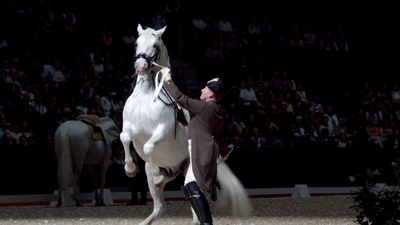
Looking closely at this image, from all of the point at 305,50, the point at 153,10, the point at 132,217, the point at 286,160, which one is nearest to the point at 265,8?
the point at 305,50

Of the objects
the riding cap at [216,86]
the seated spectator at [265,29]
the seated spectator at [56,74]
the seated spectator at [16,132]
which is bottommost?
the seated spectator at [16,132]

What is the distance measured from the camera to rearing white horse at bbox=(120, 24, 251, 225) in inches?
254

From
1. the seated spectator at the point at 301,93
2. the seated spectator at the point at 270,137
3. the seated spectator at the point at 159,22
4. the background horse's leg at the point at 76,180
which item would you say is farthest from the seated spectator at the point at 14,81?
the seated spectator at the point at 301,93

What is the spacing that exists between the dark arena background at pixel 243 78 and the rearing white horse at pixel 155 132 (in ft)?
11.1

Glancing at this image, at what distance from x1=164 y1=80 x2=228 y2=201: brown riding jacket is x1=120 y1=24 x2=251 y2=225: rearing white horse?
0.80 metres

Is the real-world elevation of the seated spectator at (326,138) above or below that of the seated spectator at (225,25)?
below

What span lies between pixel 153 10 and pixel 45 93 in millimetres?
6674

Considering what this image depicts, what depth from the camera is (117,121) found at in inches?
500

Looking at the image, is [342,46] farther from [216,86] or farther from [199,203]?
[199,203]

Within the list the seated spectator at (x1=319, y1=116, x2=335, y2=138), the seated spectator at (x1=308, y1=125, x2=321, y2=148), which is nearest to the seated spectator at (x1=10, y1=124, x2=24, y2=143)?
the seated spectator at (x1=308, y1=125, x2=321, y2=148)

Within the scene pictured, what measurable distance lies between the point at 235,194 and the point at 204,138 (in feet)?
4.22

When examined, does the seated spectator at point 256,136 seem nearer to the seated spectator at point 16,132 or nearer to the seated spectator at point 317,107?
the seated spectator at point 317,107

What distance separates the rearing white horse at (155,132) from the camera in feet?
21.2

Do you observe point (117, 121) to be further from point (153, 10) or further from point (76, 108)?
point (153, 10)
